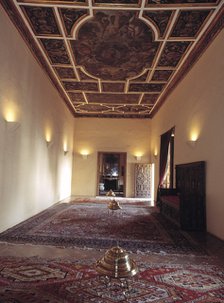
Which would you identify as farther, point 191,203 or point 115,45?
point 115,45

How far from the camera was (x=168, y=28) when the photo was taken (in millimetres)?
4840

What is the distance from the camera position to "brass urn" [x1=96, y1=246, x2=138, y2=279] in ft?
6.15

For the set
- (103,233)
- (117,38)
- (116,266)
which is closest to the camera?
(116,266)

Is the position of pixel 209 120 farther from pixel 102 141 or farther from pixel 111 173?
pixel 111 173

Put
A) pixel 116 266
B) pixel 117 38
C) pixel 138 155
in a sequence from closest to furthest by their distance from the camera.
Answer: pixel 116 266
pixel 117 38
pixel 138 155

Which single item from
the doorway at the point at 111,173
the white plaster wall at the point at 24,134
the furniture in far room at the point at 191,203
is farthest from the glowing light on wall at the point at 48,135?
the doorway at the point at 111,173

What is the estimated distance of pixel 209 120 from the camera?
16.4 ft

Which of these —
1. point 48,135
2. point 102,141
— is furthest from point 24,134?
point 102,141

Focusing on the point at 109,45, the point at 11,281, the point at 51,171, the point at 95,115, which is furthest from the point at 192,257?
the point at 95,115

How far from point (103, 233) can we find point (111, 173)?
9.28m

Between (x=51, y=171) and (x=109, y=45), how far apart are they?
4.43m

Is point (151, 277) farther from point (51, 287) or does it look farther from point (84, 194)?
point (84, 194)

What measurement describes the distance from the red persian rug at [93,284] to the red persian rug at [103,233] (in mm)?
805

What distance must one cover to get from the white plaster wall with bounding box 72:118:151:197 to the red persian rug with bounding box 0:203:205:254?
222 inches
